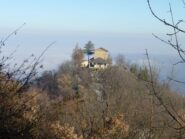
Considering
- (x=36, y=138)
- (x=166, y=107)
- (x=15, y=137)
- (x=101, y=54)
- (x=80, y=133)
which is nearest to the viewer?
(x=166, y=107)

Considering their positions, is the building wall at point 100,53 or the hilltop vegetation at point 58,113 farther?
the building wall at point 100,53

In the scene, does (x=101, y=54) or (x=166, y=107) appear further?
(x=101, y=54)

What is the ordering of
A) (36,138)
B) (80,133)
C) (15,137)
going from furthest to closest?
(80,133) < (36,138) < (15,137)

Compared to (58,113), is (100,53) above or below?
above

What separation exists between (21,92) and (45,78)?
57 cm

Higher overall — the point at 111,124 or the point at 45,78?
the point at 45,78

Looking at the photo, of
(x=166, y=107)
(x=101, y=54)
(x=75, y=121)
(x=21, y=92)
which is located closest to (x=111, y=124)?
(x=75, y=121)

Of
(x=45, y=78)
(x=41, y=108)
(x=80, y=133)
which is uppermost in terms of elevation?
(x=45, y=78)

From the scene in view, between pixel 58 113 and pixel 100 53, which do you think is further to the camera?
pixel 100 53

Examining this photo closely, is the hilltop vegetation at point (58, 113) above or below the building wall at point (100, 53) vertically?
below

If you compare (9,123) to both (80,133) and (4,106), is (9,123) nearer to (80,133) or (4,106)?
(4,106)

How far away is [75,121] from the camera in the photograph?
736 centimetres

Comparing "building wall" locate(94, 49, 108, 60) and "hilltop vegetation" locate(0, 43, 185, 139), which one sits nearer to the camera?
"hilltop vegetation" locate(0, 43, 185, 139)

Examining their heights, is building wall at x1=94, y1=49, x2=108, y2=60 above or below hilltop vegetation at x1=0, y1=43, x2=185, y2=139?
above
